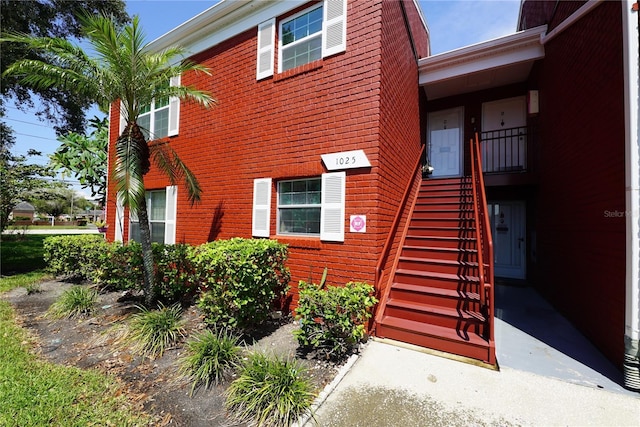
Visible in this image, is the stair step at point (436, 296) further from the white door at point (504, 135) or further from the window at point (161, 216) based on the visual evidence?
the window at point (161, 216)

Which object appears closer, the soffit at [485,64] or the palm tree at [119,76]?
the palm tree at [119,76]

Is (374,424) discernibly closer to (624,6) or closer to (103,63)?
(624,6)

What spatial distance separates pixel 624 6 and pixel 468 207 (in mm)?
3691

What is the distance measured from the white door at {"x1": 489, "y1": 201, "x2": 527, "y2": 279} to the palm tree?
909 cm

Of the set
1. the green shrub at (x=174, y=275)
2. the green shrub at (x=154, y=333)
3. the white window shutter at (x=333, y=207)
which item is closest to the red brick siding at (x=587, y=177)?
the white window shutter at (x=333, y=207)

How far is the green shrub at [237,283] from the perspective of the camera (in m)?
3.92

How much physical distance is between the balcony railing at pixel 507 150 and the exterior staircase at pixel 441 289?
2592 millimetres

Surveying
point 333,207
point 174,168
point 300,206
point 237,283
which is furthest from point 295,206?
point 174,168

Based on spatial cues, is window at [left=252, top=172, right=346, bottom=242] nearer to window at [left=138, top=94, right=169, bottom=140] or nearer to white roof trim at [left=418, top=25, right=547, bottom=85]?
window at [left=138, top=94, right=169, bottom=140]

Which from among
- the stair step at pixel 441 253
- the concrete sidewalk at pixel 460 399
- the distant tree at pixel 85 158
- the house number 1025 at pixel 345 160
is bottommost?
the concrete sidewalk at pixel 460 399

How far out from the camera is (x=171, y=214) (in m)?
7.21

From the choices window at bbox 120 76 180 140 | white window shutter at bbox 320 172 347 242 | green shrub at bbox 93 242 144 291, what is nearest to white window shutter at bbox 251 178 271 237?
white window shutter at bbox 320 172 347 242

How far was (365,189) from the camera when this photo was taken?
14.7 feet

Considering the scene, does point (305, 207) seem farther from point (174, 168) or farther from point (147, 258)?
point (174, 168)
